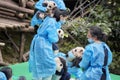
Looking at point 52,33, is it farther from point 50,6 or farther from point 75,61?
point 50,6

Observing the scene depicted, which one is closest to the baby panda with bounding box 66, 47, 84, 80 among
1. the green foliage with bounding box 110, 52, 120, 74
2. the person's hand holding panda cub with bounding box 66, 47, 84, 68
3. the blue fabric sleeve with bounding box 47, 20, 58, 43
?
the person's hand holding panda cub with bounding box 66, 47, 84, 68

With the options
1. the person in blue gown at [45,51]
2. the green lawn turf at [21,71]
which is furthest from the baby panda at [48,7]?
the green lawn turf at [21,71]

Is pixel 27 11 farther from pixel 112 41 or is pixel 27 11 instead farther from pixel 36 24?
pixel 36 24

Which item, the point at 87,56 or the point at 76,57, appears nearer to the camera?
the point at 87,56

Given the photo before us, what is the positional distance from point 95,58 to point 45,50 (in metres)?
0.86

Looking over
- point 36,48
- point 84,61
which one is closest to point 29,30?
point 36,48

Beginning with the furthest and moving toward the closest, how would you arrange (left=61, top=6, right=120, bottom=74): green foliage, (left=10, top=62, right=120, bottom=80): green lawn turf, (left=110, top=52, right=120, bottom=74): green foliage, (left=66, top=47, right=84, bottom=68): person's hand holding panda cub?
(left=61, top=6, right=120, bottom=74): green foliage
(left=110, top=52, right=120, bottom=74): green foliage
(left=10, top=62, right=120, bottom=80): green lawn turf
(left=66, top=47, right=84, bottom=68): person's hand holding panda cub

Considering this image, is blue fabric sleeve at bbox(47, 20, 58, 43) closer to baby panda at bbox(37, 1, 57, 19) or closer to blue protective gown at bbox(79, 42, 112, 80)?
baby panda at bbox(37, 1, 57, 19)

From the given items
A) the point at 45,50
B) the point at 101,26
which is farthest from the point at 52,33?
the point at 101,26

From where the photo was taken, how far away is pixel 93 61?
Result: 4750 millimetres

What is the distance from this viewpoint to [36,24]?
592 centimetres

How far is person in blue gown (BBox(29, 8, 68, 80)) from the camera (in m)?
5.21

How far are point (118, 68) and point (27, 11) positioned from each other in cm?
261

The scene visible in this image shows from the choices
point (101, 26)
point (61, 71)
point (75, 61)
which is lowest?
point (61, 71)
